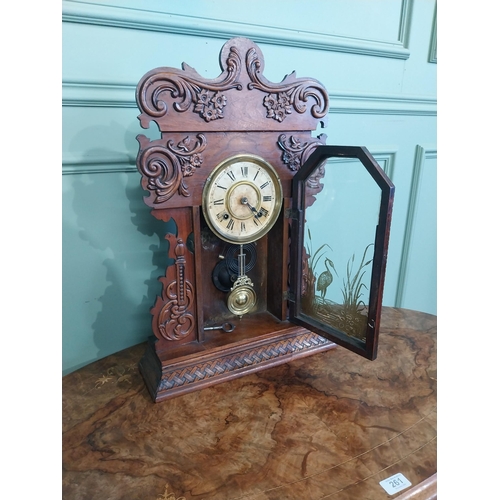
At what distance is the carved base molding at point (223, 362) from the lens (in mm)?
848

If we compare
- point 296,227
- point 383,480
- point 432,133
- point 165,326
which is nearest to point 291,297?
point 296,227

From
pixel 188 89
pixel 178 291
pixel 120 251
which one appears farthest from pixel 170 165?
pixel 120 251

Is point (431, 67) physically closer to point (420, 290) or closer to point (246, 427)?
point (420, 290)

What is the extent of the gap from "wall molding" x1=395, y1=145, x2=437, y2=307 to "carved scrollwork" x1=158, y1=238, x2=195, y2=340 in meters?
1.15

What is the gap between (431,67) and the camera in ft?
4.95

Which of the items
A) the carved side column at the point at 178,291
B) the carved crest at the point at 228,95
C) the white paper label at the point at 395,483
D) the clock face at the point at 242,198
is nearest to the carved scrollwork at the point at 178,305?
the carved side column at the point at 178,291

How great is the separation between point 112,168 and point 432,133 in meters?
1.28

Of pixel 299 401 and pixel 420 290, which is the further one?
pixel 420 290

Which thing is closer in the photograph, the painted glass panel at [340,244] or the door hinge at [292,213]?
the painted glass panel at [340,244]

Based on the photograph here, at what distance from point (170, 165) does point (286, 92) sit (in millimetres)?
323

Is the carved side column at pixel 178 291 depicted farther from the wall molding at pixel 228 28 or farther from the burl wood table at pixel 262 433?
the wall molding at pixel 228 28

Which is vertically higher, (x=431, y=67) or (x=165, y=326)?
(x=431, y=67)

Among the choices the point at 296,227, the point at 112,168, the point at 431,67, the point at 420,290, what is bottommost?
the point at 420,290

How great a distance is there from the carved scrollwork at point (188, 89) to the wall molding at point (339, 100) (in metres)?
0.28
